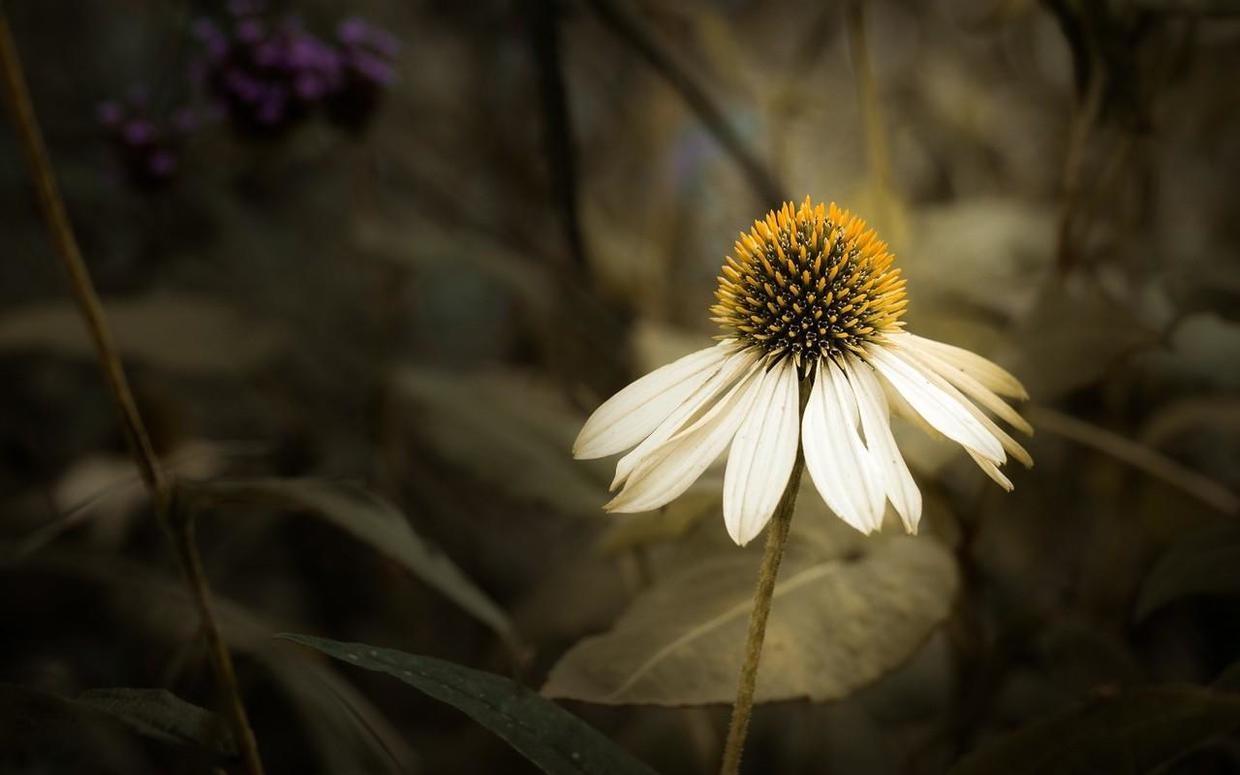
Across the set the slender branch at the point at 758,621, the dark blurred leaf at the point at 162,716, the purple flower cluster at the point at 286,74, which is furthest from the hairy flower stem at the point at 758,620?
the purple flower cluster at the point at 286,74

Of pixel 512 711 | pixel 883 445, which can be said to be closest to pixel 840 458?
pixel 883 445

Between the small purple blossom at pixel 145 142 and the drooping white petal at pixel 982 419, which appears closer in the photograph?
the drooping white petal at pixel 982 419

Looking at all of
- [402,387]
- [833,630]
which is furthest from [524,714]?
[402,387]

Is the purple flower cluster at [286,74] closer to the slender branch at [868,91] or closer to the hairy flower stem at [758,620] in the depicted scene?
the slender branch at [868,91]

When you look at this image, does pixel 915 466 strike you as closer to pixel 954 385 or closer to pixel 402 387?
pixel 954 385

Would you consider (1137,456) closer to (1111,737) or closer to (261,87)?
(1111,737)

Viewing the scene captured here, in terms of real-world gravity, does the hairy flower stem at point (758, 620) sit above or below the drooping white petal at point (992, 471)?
below
